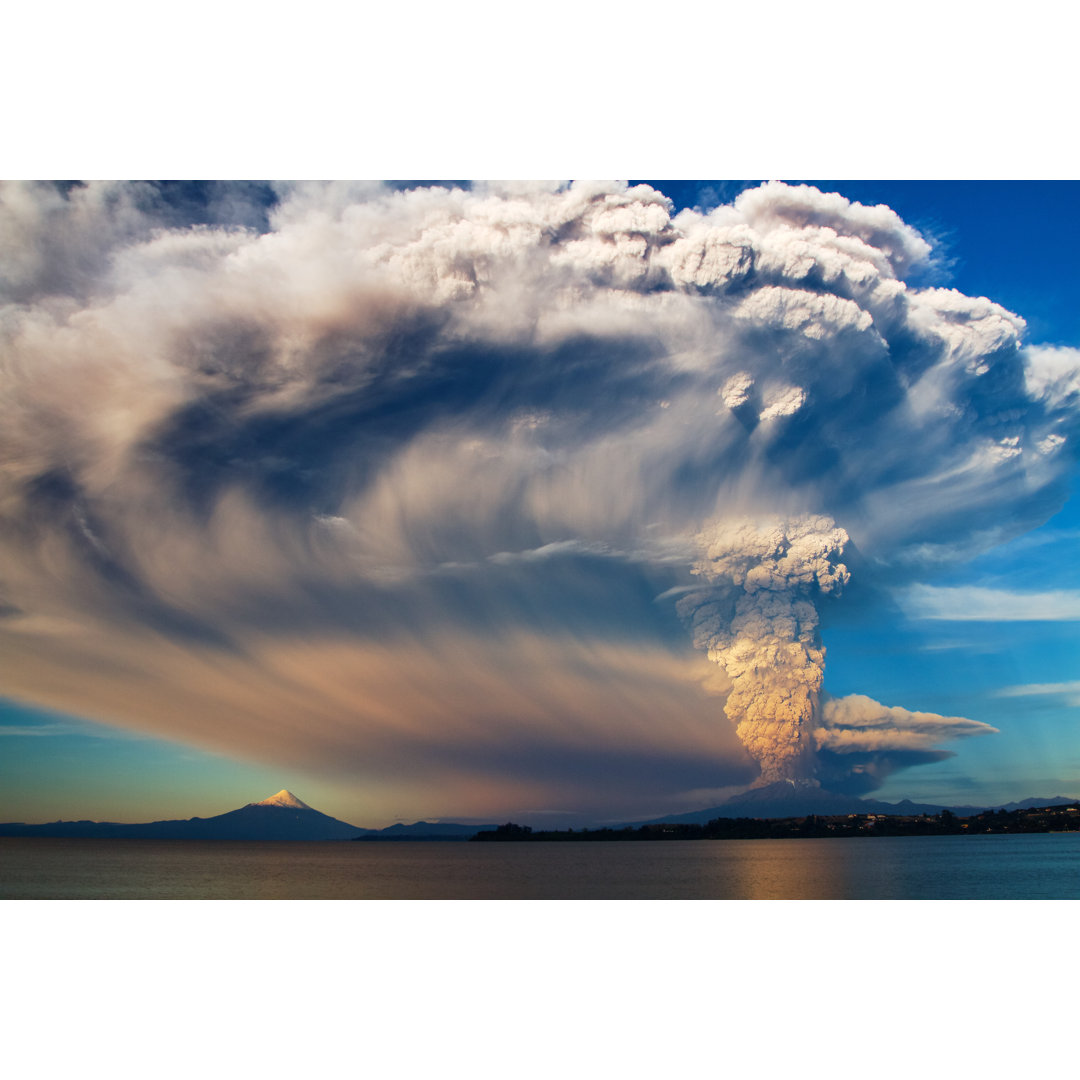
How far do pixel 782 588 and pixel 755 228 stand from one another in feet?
37.3

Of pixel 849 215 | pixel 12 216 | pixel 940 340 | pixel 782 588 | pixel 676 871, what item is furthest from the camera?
pixel 676 871

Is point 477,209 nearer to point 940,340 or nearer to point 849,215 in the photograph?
point 849,215

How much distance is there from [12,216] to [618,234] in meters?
12.5

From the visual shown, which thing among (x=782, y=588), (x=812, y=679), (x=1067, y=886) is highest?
(x=782, y=588)

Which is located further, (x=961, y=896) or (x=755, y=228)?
(x=755, y=228)

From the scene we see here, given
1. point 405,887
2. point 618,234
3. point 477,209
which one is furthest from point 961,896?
point 477,209

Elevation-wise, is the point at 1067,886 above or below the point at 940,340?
below

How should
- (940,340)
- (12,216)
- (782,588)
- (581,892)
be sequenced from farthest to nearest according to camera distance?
(782,588) < (940,340) < (581,892) < (12,216)

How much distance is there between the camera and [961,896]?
18.8 metres

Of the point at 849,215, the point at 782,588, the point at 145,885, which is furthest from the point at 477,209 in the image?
the point at 145,885

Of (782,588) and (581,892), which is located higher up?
(782,588)

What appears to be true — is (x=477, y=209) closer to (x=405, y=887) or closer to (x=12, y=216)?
(x=12, y=216)

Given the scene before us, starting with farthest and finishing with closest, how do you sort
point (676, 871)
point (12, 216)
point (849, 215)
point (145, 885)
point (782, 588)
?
1. point (676, 871)
2. point (782, 588)
3. point (145, 885)
4. point (849, 215)
5. point (12, 216)

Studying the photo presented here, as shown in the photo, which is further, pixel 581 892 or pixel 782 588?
pixel 782 588
